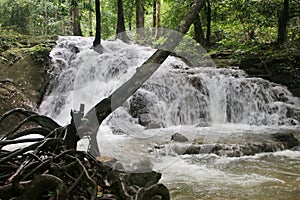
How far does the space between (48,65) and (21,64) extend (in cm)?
92

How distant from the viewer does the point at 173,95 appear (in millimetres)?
9516

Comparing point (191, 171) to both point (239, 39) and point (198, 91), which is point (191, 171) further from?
point (239, 39)

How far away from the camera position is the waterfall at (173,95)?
8945mm

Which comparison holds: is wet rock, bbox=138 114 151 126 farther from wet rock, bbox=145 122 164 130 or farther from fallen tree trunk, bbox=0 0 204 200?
fallen tree trunk, bbox=0 0 204 200

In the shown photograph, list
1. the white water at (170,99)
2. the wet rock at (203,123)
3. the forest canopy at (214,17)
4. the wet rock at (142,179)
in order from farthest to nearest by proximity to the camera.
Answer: the forest canopy at (214,17)
the wet rock at (203,123)
the white water at (170,99)
the wet rock at (142,179)

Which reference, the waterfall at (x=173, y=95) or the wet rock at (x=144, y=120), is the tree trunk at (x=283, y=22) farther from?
the wet rock at (x=144, y=120)

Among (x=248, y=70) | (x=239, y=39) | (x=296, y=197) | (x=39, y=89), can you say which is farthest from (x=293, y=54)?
(x=39, y=89)

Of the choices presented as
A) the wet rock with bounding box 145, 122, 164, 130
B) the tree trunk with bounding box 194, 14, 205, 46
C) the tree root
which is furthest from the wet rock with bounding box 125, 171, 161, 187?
the tree trunk with bounding box 194, 14, 205, 46

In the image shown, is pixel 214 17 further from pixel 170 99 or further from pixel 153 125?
pixel 153 125

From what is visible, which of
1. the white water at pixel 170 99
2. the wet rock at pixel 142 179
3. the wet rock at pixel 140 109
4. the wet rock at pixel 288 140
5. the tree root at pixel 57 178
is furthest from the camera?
the wet rock at pixel 140 109

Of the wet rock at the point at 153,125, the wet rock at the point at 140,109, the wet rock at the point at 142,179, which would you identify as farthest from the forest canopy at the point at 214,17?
the wet rock at the point at 142,179

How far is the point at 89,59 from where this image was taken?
433 inches

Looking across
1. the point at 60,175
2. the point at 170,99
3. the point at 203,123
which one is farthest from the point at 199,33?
the point at 60,175

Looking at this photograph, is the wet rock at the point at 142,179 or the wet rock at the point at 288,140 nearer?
the wet rock at the point at 142,179
